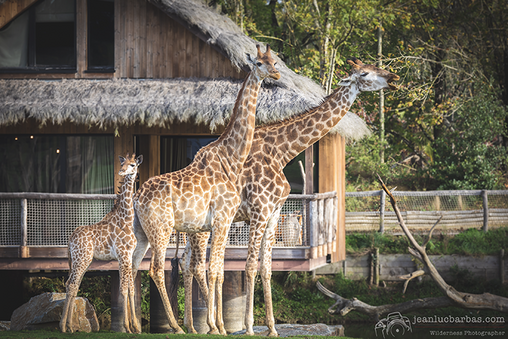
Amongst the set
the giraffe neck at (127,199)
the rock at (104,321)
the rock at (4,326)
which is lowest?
the rock at (104,321)

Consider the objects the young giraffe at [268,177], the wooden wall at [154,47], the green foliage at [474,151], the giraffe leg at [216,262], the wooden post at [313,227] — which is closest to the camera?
the giraffe leg at [216,262]

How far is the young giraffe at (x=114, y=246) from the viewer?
352 inches

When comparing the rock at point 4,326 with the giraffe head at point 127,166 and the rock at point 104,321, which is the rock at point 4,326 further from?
the giraffe head at point 127,166

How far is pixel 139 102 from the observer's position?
12500 mm

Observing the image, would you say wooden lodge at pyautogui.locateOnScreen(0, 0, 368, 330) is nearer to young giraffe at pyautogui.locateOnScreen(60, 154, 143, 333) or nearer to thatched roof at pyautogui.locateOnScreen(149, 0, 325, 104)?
thatched roof at pyautogui.locateOnScreen(149, 0, 325, 104)

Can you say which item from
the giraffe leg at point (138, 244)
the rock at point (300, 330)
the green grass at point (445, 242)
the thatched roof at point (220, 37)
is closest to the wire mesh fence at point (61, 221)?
the rock at point (300, 330)

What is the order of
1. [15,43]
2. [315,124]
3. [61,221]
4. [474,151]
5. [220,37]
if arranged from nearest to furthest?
1. [315,124]
2. [61,221]
3. [220,37]
4. [15,43]
5. [474,151]

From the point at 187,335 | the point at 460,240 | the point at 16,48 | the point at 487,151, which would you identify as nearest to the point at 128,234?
the point at 187,335

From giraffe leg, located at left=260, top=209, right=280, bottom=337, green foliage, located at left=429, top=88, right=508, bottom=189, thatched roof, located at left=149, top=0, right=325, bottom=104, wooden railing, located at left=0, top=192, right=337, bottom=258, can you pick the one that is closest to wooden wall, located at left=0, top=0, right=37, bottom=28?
thatched roof, located at left=149, top=0, right=325, bottom=104

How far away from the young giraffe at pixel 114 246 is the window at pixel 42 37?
19.0 feet

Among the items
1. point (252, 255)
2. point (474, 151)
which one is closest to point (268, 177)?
point (252, 255)

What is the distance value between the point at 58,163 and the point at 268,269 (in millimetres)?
6605

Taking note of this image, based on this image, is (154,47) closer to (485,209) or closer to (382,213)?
(382,213)

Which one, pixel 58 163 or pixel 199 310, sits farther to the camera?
pixel 58 163
